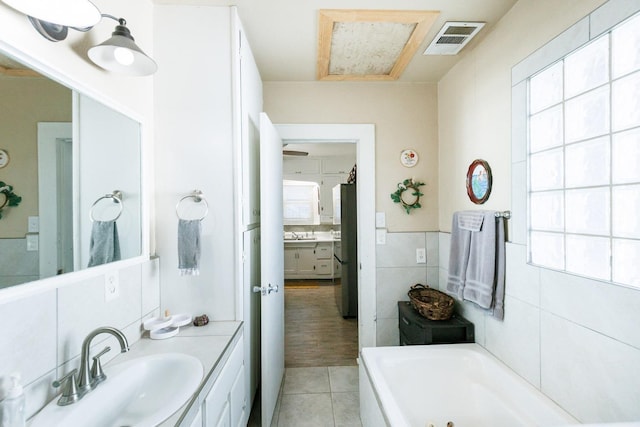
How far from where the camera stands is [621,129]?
1058 mm

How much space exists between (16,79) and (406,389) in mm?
2211

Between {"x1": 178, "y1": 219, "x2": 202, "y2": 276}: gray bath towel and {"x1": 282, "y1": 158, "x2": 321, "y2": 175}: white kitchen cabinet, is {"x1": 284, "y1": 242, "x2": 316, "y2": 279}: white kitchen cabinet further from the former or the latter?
{"x1": 178, "y1": 219, "x2": 202, "y2": 276}: gray bath towel

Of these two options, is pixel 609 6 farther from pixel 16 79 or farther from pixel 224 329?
pixel 224 329

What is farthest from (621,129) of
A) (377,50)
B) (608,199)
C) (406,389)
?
(406,389)

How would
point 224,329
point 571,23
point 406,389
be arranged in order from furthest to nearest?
1. point 406,389
2. point 224,329
3. point 571,23

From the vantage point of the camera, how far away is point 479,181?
1878mm

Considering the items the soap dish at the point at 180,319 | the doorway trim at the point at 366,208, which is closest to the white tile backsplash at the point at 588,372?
the doorway trim at the point at 366,208

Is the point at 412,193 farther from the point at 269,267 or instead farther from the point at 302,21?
the point at 302,21

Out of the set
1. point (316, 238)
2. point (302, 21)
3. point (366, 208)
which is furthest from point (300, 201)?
point (302, 21)

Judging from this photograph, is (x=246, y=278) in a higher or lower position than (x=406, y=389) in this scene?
higher

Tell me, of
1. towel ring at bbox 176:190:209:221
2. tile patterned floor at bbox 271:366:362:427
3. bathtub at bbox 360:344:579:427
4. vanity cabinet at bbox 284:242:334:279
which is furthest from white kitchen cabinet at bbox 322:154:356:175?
towel ring at bbox 176:190:209:221

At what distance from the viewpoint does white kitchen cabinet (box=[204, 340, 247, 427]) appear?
1084mm

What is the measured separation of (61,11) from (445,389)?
7.99 ft

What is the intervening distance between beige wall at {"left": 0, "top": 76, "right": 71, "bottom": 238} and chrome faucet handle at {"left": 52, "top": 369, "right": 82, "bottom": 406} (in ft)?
1.47
